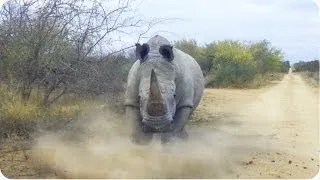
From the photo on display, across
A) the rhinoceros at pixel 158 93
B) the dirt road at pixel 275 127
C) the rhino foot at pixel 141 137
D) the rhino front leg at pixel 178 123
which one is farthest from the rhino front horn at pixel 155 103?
the dirt road at pixel 275 127

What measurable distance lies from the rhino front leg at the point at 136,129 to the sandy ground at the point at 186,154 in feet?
0.35

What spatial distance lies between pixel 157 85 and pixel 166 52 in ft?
1.77

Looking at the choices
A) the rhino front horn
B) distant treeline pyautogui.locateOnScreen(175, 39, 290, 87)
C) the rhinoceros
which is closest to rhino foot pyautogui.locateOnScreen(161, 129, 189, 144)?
the rhinoceros

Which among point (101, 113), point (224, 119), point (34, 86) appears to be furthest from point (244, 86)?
point (34, 86)

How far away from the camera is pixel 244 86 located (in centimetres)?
1853

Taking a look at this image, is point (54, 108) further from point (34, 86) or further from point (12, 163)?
point (12, 163)

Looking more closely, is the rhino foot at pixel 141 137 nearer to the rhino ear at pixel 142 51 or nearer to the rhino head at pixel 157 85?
the rhino head at pixel 157 85

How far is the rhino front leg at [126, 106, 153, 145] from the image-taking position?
5.55 m

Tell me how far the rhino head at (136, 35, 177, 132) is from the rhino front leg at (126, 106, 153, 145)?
9 cm

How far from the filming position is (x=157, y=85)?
5.17 m

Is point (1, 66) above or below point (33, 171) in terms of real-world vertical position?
above

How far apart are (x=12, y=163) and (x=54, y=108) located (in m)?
1.85

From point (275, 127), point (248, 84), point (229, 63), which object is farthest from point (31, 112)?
point (248, 84)

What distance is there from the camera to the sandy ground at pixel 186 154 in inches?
206
